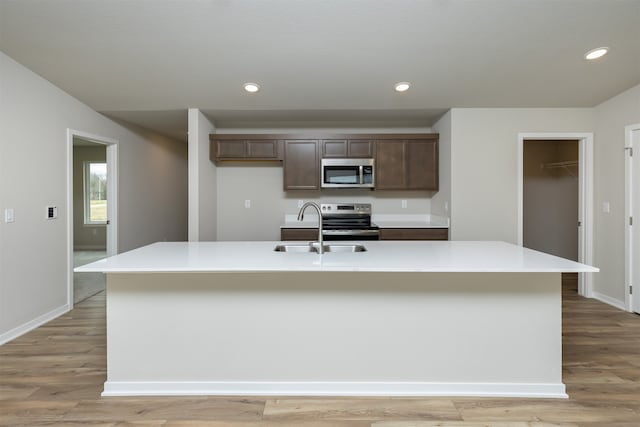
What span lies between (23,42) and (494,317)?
400 cm

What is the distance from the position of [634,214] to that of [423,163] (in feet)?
7.22

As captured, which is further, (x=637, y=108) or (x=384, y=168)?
(x=384, y=168)

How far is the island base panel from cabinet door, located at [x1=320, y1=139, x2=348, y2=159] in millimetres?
2637

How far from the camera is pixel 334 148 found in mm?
4512

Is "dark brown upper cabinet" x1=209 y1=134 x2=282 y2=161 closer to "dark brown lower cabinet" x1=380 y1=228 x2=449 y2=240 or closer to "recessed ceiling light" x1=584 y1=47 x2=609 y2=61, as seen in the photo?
"dark brown lower cabinet" x1=380 y1=228 x2=449 y2=240

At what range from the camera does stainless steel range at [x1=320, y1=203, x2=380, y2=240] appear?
428 centimetres

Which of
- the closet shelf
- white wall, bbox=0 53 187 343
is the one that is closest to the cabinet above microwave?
white wall, bbox=0 53 187 343

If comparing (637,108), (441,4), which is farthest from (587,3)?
(637,108)

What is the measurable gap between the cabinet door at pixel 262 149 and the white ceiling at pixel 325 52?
1.49 feet

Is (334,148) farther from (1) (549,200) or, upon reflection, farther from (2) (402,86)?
(1) (549,200)

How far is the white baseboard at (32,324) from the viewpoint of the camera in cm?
292

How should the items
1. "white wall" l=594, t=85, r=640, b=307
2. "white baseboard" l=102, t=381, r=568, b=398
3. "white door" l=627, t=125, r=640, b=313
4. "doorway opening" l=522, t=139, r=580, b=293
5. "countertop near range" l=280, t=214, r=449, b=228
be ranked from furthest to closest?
"doorway opening" l=522, t=139, r=580, b=293, "countertop near range" l=280, t=214, r=449, b=228, "white wall" l=594, t=85, r=640, b=307, "white door" l=627, t=125, r=640, b=313, "white baseboard" l=102, t=381, r=568, b=398

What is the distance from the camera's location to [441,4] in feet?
8.11

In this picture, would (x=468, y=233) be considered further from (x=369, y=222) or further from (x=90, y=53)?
(x=90, y=53)
